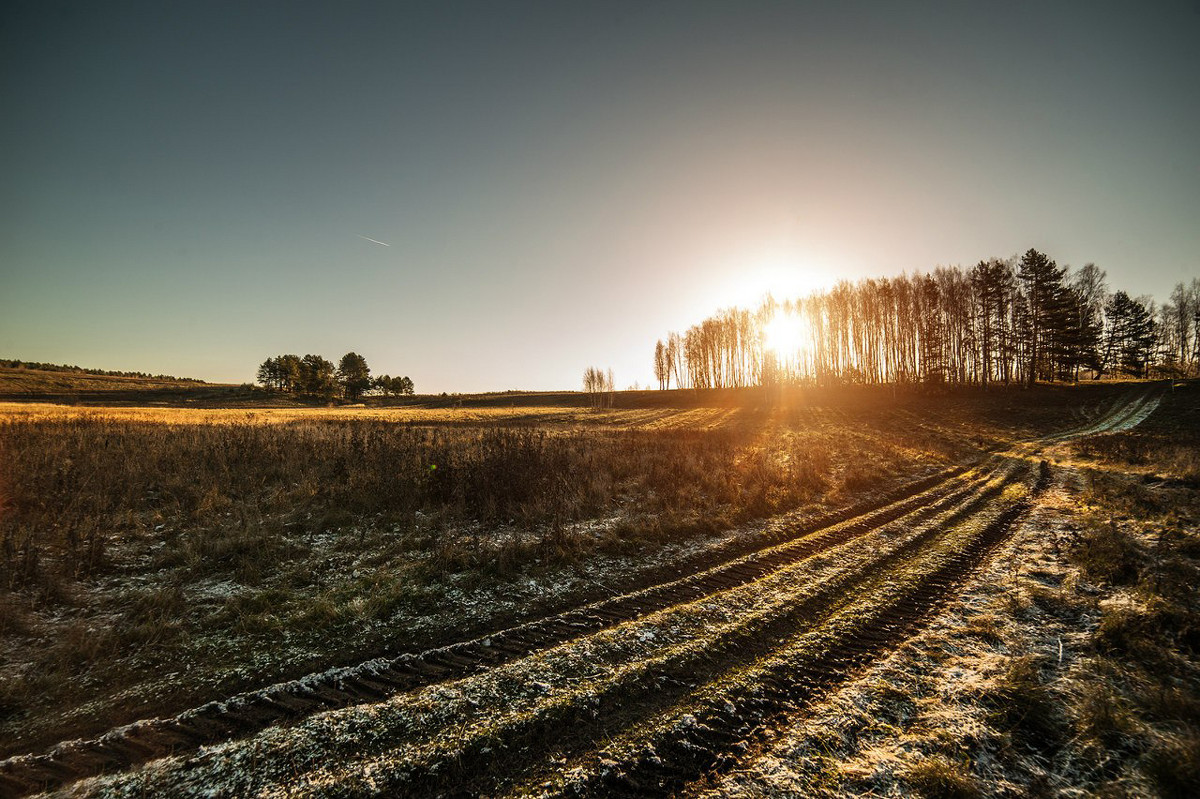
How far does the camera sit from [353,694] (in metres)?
4.10

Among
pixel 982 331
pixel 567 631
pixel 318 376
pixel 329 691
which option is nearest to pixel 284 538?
pixel 329 691

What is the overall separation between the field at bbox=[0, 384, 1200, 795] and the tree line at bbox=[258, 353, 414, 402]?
8815 centimetres

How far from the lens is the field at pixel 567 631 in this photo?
3.26m

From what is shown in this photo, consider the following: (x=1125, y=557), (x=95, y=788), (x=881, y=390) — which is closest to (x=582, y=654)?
(x=95, y=788)

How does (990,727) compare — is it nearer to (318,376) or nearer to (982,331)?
(982,331)

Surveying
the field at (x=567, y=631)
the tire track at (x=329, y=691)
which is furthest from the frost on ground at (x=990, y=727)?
the tire track at (x=329, y=691)

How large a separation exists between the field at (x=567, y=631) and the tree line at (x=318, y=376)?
289 feet

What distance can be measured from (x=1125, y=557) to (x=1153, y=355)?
3423 inches

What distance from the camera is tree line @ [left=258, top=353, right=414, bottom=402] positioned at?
8956cm

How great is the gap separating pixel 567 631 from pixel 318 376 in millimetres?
102145

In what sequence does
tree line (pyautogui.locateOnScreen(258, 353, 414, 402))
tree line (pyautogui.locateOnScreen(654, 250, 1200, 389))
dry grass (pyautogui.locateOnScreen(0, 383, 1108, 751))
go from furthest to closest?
tree line (pyautogui.locateOnScreen(258, 353, 414, 402))
tree line (pyautogui.locateOnScreen(654, 250, 1200, 389))
dry grass (pyautogui.locateOnScreen(0, 383, 1108, 751))

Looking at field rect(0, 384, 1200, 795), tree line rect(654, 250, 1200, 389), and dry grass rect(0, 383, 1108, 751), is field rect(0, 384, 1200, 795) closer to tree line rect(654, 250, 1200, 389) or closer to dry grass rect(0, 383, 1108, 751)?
dry grass rect(0, 383, 1108, 751)

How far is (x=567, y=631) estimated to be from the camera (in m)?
5.17

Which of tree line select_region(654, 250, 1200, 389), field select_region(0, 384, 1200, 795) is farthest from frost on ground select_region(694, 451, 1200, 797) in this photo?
tree line select_region(654, 250, 1200, 389)
